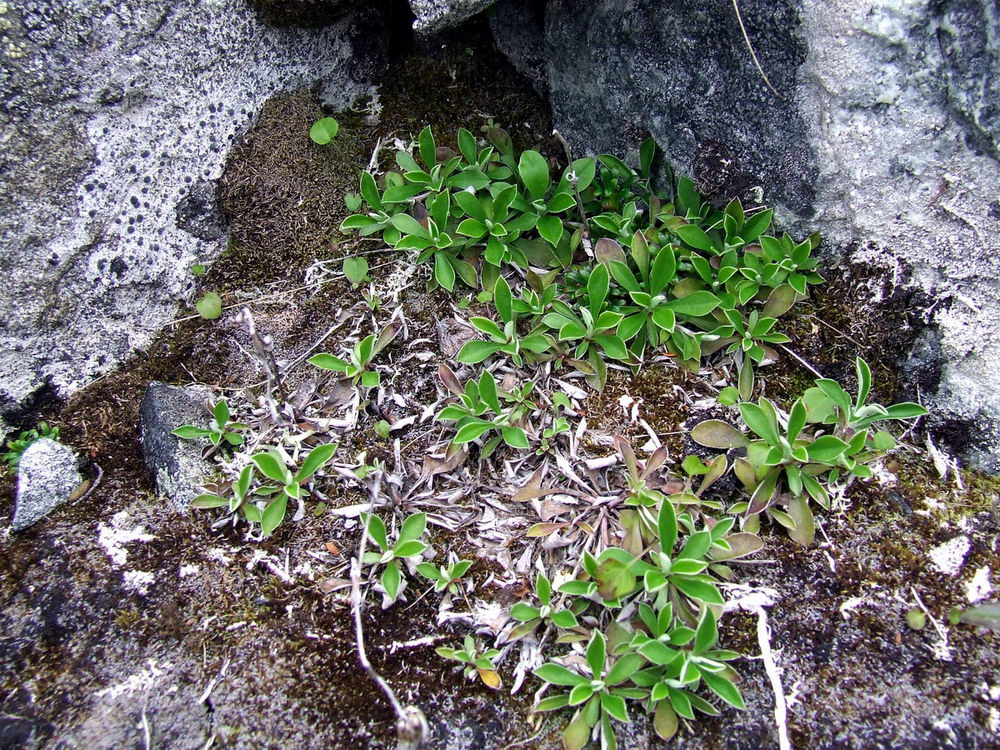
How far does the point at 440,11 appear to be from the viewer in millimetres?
2389

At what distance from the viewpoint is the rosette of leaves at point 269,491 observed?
2312 mm

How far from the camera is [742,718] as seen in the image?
1.95 meters

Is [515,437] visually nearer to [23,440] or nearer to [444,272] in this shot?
[444,272]

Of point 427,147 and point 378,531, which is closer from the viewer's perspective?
point 378,531

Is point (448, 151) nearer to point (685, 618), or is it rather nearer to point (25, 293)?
point (25, 293)

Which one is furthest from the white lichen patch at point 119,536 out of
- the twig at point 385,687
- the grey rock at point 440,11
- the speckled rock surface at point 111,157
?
the grey rock at point 440,11

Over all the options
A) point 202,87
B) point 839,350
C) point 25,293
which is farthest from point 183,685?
point 839,350

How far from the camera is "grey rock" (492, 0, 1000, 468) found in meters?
2.13

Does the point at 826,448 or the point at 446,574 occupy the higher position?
the point at 826,448

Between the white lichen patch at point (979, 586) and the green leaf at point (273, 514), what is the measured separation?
6.91 feet

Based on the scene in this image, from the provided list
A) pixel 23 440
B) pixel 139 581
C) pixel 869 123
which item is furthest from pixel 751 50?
pixel 23 440

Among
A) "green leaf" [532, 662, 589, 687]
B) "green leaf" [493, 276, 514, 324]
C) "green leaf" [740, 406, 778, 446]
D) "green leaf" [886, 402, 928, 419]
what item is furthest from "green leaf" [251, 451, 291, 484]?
"green leaf" [886, 402, 928, 419]

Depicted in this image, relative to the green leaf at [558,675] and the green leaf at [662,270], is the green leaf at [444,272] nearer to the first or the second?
the green leaf at [662,270]

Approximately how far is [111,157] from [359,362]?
1115 millimetres
